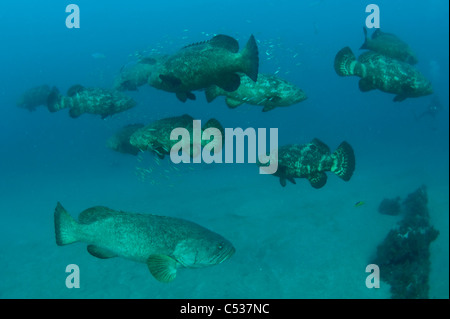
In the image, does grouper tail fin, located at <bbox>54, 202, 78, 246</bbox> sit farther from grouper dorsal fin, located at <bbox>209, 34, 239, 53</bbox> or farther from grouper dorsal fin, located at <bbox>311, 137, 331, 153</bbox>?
grouper dorsal fin, located at <bbox>311, 137, 331, 153</bbox>

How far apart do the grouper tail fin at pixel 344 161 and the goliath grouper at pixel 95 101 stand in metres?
4.49

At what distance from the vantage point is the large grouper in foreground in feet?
13.6

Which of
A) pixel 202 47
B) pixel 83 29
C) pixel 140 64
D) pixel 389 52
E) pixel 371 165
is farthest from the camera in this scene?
pixel 83 29

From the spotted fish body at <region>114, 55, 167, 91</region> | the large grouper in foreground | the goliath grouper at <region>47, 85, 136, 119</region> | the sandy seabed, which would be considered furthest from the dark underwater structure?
the spotted fish body at <region>114, 55, 167, 91</region>

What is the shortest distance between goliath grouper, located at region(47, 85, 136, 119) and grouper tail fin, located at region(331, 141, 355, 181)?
4.49 metres

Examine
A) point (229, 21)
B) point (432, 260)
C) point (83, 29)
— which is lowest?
point (432, 260)

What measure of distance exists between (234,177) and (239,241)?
1104 cm

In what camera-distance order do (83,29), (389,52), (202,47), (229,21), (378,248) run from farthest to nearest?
(229,21) < (83,29) < (378,248) < (389,52) < (202,47)

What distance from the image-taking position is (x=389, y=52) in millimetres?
6805

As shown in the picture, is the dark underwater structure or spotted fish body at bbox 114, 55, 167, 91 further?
spotted fish body at bbox 114, 55, 167, 91
